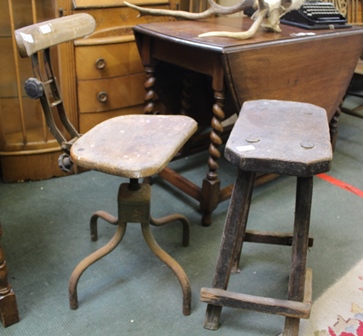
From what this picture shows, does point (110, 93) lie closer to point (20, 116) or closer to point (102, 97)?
point (102, 97)

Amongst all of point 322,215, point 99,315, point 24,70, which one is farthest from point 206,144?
point 99,315

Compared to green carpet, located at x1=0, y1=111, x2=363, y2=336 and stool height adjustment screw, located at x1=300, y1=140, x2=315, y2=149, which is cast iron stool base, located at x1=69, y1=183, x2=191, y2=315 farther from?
stool height adjustment screw, located at x1=300, y1=140, x2=315, y2=149

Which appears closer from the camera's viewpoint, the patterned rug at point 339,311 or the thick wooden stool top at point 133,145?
the thick wooden stool top at point 133,145

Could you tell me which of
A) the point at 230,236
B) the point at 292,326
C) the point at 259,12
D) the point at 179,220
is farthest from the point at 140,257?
the point at 259,12

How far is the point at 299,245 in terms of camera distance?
1.39 metres

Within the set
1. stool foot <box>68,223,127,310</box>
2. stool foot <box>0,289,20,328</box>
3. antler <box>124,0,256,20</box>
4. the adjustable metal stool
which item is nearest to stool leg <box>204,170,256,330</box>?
the adjustable metal stool

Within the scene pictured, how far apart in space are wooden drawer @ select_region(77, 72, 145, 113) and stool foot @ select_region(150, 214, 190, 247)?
0.74 m

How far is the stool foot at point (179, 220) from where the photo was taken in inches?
72.3

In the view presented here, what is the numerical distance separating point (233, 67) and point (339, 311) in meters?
0.99

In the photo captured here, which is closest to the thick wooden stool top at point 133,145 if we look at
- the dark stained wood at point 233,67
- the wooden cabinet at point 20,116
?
the dark stained wood at point 233,67

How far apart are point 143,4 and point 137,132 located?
0.99 meters

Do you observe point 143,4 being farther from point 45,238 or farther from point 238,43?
point 45,238

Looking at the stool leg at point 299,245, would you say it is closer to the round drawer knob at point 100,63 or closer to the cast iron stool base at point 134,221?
the cast iron stool base at point 134,221

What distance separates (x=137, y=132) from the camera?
1.52 m
